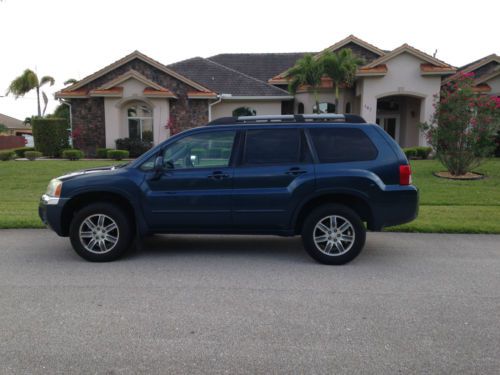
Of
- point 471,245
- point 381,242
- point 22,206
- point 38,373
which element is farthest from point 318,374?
point 22,206

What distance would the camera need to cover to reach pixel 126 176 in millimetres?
5961

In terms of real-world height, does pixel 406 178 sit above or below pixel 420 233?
above

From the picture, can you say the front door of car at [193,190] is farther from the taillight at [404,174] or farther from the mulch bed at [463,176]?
the mulch bed at [463,176]

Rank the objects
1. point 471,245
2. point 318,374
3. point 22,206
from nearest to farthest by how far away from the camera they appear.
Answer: point 318,374
point 471,245
point 22,206

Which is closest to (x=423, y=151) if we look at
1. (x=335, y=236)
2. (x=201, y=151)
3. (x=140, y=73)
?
(x=140, y=73)

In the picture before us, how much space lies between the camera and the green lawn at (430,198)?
26.7 ft

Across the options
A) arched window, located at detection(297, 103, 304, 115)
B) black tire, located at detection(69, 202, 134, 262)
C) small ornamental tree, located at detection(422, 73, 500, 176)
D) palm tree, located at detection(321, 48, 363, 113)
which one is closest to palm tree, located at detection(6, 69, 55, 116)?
arched window, located at detection(297, 103, 304, 115)

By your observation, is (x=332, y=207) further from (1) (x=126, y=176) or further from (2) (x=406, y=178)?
(1) (x=126, y=176)

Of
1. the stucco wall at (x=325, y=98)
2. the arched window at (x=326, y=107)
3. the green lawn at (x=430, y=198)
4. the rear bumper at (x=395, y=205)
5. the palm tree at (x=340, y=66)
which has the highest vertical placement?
the palm tree at (x=340, y=66)

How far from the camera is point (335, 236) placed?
583cm

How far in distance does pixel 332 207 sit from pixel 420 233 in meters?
2.84

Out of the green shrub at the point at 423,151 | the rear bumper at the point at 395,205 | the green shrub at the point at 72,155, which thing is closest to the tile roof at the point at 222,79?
the green shrub at the point at 423,151

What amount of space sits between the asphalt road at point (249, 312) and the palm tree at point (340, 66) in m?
→ 15.8

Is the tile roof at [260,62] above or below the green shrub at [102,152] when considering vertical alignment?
above
